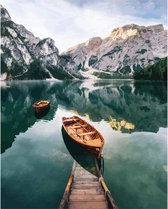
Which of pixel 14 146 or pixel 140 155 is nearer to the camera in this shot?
pixel 140 155

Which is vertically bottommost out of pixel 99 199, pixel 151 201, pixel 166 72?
pixel 151 201

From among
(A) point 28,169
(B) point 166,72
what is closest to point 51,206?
(A) point 28,169

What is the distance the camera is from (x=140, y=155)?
2819 cm

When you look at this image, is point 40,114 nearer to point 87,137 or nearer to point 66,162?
point 87,137

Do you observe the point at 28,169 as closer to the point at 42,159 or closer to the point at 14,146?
the point at 42,159

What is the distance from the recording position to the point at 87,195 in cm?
1686

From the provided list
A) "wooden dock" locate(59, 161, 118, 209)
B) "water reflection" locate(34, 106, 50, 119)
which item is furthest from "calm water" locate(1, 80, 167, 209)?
"water reflection" locate(34, 106, 50, 119)

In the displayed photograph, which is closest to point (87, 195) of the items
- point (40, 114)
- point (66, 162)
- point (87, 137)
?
point (66, 162)

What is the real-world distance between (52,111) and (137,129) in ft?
83.4

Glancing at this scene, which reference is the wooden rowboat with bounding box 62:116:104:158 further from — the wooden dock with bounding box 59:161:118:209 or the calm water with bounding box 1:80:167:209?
the wooden dock with bounding box 59:161:118:209

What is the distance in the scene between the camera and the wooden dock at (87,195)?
15.7 m

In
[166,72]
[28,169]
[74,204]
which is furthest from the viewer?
[166,72]

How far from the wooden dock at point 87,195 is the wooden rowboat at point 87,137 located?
169 inches

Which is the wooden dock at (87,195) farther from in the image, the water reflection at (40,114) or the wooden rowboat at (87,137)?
the water reflection at (40,114)
